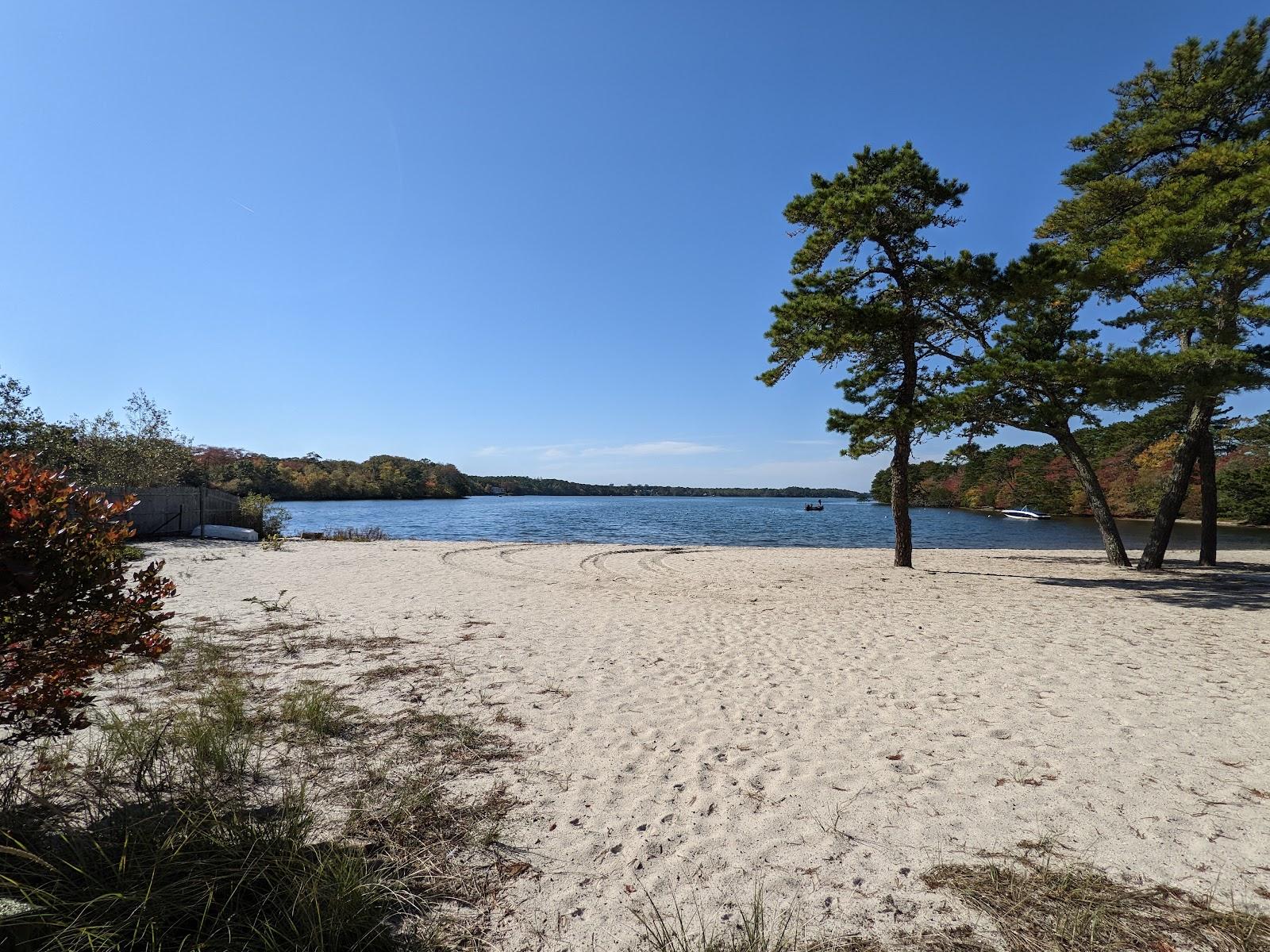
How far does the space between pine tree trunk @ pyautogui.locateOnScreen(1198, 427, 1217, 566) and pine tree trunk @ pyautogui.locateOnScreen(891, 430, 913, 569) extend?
6.77 metres

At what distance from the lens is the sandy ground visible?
2664mm

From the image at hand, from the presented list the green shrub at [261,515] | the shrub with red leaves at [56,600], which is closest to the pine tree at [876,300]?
the shrub with red leaves at [56,600]

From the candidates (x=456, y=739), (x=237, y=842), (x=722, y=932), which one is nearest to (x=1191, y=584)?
(x=722, y=932)

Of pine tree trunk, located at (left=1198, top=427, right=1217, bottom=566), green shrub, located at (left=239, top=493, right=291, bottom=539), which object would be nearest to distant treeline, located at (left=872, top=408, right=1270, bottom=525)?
pine tree trunk, located at (left=1198, top=427, right=1217, bottom=566)

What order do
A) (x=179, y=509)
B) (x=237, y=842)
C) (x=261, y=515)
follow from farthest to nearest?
(x=261, y=515) → (x=179, y=509) → (x=237, y=842)

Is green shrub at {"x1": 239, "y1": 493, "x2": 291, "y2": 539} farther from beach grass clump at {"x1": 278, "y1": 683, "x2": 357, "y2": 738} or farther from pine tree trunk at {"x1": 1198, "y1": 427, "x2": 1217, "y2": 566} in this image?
pine tree trunk at {"x1": 1198, "y1": 427, "x2": 1217, "y2": 566}

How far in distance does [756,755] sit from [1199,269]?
13.4m

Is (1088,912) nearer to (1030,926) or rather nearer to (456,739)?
(1030,926)

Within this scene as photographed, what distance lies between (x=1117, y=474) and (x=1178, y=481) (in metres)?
38.5

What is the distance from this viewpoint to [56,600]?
8.39 ft

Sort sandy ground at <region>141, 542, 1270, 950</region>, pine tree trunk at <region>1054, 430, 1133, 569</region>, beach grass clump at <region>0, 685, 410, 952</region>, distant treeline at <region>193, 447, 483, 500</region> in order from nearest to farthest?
beach grass clump at <region>0, 685, 410, 952</region> → sandy ground at <region>141, 542, 1270, 950</region> → pine tree trunk at <region>1054, 430, 1133, 569</region> → distant treeline at <region>193, 447, 483, 500</region>

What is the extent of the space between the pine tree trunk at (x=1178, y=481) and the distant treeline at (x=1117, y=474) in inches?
22.5

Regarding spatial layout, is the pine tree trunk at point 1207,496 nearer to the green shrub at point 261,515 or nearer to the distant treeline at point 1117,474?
the distant treeline at point 1117,474

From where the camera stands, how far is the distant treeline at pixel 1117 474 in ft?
44.6
